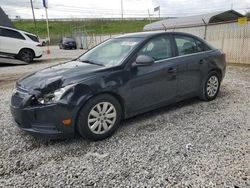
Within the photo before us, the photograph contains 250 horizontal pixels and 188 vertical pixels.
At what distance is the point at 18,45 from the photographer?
11641 mm

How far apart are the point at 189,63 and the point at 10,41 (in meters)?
9.81

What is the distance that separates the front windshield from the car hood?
279 mm

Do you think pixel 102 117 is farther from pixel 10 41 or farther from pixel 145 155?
Answer: pixel 10 41

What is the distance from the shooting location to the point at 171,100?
13.8ft

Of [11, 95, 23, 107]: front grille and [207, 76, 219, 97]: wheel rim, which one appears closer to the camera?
[11, 95, 23, 107]: front grille

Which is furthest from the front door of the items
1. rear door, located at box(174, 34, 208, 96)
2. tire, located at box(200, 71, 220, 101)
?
tire, located at box(200, 71, 220, 101)

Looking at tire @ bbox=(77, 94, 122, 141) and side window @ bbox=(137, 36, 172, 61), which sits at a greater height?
side window @ bbox=(137, 36, 172, 61)

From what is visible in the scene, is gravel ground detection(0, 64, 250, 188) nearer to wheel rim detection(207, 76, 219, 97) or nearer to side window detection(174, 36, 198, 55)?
wheel rim detection(207, 76, 219, 97)

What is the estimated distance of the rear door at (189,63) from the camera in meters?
4.27

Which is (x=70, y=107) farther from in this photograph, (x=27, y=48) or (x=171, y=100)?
(x=27, y=48)

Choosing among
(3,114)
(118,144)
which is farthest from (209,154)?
(3,114)

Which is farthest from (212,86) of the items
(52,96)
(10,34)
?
(10,34)

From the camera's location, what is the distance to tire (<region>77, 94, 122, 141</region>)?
3.15 m

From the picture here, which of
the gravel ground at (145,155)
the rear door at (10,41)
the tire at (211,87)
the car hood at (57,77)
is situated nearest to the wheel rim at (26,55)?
the rear door at (10,41)
